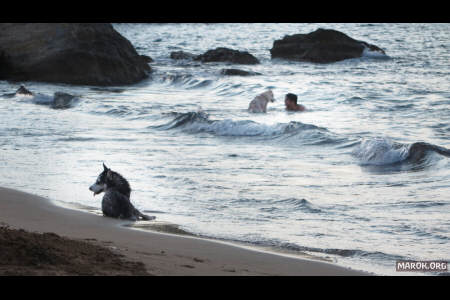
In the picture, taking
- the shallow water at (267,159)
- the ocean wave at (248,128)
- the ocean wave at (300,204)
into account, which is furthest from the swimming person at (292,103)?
the ocean wave at (300,204)

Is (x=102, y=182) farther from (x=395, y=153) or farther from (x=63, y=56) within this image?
(x=63, y=56)

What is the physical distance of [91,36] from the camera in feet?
74.5

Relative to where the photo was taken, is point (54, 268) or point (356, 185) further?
point (356, 185)

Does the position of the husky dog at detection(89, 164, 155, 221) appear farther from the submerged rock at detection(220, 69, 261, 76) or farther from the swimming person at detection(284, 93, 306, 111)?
the submerged rock at detection(220, 69, 261, 76)

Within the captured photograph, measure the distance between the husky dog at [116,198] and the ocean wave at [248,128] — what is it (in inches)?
216

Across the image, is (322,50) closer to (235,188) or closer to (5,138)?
(5,138)

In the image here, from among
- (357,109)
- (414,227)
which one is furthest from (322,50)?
(414,227)

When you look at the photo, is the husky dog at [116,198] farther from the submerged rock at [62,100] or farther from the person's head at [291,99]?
the submerged rock at [62,100]

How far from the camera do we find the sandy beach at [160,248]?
505cm

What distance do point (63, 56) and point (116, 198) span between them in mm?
16105

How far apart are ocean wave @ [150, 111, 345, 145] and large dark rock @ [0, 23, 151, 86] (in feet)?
28.1

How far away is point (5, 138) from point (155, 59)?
21372 mm

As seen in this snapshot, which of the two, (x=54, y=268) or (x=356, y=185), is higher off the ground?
(x=54, y=268)
